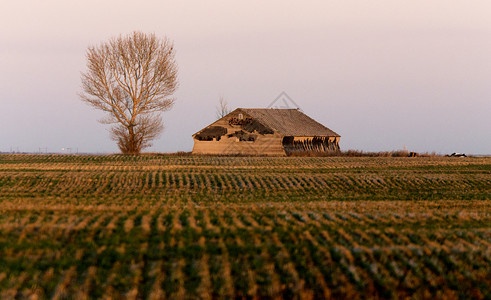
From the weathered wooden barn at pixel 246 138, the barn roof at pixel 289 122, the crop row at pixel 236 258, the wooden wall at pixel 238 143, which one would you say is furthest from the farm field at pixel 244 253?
the barn roof at pixel 289 122

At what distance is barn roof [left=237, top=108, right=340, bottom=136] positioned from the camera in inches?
2328

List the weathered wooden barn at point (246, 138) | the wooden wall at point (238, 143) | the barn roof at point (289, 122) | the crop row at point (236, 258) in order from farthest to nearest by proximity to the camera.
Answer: the barn roof at point (289, 122) → the weathered wooden barn at point (246, 138) → the wooden wall at point (238, 143) → the crop row at point (236, 258)

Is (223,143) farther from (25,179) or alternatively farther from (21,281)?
(21,281)

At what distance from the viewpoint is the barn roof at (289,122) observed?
59.1m

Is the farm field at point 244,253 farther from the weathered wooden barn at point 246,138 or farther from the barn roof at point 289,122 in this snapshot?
the barn roof at point 289,122

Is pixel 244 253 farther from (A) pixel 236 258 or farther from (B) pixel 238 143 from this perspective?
(B) pixel 238 143

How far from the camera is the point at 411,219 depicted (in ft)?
49.7

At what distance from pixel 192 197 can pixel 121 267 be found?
504 inches

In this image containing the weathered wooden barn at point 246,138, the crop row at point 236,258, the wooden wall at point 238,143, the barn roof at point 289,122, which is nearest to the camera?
the crop row at point 236,258

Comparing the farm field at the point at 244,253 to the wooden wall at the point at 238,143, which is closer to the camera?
the farm field at the point at 244,253

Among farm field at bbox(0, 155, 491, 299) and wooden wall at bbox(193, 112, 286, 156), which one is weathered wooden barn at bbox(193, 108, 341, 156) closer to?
wooden wall at bbox(193, 112, 286, 156)

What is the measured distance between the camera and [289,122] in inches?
2474

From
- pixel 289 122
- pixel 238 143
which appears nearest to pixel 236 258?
pixel 238 143

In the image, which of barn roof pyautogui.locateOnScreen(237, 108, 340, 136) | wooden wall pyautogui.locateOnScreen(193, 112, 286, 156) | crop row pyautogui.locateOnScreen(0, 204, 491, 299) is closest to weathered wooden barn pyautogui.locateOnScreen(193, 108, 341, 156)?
wooden wall pyautogui.locateOnScreen(193, 112, 286, 156)
